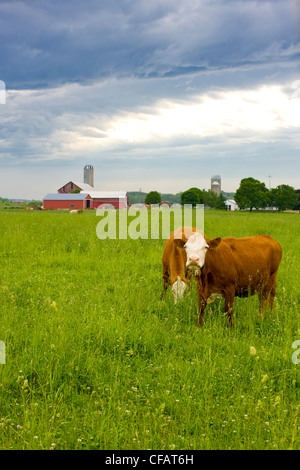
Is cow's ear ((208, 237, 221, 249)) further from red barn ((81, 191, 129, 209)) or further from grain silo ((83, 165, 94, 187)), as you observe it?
grain silo ((83, 165, 94, 187))

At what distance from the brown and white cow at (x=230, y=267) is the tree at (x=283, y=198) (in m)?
103

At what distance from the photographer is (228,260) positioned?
639cm

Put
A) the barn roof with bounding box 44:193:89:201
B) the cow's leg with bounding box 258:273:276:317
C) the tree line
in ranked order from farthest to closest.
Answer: the tree line < the barn roof with bounding box 44:193:89:201 < the cow's leg with bounding box 258:273:276:317

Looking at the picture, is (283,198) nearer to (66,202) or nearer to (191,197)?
(191,197)

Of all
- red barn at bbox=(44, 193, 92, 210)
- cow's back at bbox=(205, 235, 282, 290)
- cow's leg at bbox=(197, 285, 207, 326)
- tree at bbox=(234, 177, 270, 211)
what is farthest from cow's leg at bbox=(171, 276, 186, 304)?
tree at bbox=(234, 177, 270, 211)

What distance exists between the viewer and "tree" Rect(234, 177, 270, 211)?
96.5 metres

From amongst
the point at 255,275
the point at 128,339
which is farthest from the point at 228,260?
the point at 128,339

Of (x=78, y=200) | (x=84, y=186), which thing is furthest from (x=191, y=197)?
(x=84, y=186)

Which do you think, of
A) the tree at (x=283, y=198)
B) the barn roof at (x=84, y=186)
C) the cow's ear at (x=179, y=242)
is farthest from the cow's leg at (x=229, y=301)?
the barn roof at (x=84, y=186)

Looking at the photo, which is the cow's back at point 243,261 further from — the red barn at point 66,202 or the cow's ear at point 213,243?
the red barn at point 66,202

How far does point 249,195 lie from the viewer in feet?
319

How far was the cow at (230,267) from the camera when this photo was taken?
235 inches
